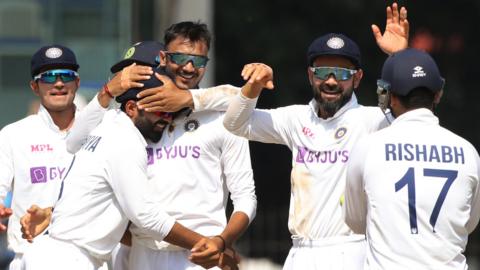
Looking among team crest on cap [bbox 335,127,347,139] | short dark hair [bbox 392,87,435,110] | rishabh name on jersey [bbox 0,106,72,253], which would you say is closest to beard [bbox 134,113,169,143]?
team crest on cap [bbox 335,127,347,139]

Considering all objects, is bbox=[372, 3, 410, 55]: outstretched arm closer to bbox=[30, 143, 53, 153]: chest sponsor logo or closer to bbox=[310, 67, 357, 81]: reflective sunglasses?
bbox=[310, 67, 357, 81]: reflective sunglasses

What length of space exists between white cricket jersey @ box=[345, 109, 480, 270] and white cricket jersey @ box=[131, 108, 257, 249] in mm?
1577

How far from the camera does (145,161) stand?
27.0 ft

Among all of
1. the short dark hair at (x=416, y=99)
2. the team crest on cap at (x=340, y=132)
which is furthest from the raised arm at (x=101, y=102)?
the short dark hair at (x=416, y=99)

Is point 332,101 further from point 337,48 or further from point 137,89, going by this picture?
point 137,89

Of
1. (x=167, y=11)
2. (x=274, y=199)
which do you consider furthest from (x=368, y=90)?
(x=167, y=11)

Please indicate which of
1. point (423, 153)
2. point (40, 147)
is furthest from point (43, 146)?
point (423, 153)

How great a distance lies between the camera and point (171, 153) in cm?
862

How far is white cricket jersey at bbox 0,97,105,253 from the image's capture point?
9617 mm

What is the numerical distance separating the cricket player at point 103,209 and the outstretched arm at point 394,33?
160 centimetres

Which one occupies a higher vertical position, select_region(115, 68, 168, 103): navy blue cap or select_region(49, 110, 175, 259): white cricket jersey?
select_region(115, 68, 168, 103): navy blue cap

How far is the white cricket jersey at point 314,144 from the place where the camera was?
8.35m

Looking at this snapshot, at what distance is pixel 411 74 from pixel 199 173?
1.86 m

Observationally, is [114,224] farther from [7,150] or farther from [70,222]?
[7,150]
